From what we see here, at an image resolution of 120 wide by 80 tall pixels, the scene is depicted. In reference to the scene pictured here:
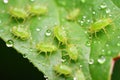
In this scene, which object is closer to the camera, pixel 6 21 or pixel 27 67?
pixel 6 21

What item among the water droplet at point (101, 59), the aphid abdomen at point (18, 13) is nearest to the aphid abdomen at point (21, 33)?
the aphid abdomen at point (18, 13)

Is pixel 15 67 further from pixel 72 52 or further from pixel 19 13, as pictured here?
pixel 72 52

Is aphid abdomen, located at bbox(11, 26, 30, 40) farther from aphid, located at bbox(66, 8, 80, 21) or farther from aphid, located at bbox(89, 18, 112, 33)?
aphid, located at bbox(89, 18, 112, 33)

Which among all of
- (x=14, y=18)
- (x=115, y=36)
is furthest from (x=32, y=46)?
(x=115, y=36)

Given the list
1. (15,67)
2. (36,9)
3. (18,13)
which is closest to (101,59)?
(36,9)

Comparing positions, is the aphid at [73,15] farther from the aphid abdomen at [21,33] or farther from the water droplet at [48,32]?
the aphid abdomen at [21,33]

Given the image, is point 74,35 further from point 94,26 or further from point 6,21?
point 6,21

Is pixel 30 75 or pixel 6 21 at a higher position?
pixel 6 21
